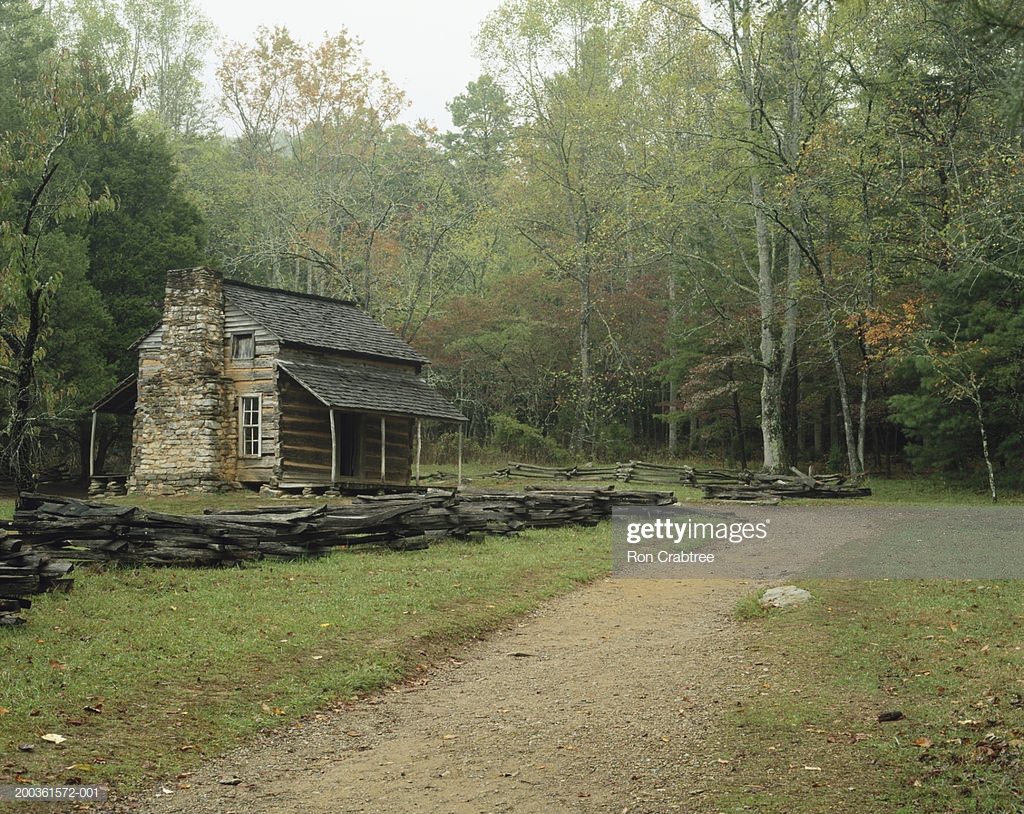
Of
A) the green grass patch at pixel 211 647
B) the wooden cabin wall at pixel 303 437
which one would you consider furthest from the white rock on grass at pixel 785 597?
the wooden cabin wall at pixel 303 437

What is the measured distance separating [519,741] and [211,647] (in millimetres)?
3369

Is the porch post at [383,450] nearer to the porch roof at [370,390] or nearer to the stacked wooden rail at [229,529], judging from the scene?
the porch roof at [370,390]

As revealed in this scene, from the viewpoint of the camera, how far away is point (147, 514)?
1281 centimetres

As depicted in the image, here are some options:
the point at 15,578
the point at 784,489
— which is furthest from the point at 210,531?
the point at 784,489

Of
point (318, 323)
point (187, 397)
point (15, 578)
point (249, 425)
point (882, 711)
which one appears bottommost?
point (882, 711)

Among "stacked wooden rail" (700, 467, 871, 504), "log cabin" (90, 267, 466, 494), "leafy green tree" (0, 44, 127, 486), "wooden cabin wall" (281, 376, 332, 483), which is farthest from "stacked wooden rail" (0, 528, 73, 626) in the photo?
"stacked wooden rail" (700, 467, 871, 504)

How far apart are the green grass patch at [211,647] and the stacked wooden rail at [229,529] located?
40 cm

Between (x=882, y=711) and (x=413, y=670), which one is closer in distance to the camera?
(x=882, y=711)

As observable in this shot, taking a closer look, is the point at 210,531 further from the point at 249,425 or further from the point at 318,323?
the point at 318,323

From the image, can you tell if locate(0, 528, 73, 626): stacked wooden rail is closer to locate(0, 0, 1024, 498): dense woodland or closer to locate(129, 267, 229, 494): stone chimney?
locate(0, 0, 1024, 498): dense woodland

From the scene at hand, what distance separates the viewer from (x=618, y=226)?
1495 inches

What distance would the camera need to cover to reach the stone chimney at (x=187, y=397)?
997 inches

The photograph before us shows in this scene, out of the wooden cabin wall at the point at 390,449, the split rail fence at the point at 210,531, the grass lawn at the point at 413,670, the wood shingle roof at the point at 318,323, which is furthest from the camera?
the wooden cabin wall at the point at 390,449

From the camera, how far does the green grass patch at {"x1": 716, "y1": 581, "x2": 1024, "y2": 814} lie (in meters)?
5.22
